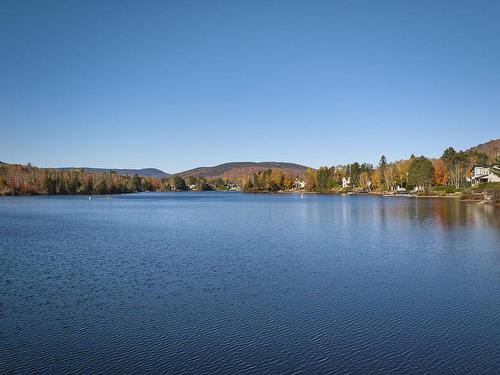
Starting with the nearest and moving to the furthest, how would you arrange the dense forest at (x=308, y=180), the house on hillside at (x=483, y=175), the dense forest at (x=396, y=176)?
the house on hillside at (x=483, y=175) → the dense forest at (x=396, y=176) → the dense forest at (x=308, y=180)

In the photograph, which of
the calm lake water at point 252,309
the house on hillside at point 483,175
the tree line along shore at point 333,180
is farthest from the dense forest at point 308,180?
the calm lake water at point 252,309

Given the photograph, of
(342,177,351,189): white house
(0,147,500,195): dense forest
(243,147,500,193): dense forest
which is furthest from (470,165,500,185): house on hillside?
(342,177,351,189): white house

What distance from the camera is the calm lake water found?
897 centimetres

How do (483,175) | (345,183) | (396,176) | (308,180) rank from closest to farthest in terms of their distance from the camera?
(483,175) < (396,176) < (345,183) < (308,180)

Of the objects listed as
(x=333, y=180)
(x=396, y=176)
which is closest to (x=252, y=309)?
(x=396, y=176)

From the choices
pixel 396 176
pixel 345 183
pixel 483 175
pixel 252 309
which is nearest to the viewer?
pixel 252 309

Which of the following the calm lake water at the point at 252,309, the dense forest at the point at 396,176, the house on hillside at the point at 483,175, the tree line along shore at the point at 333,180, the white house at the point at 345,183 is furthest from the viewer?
the white house at the point at 345,183

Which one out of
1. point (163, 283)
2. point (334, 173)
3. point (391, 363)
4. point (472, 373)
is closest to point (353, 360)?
point (391, 363)

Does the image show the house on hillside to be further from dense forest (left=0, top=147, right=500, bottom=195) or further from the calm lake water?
the calm lake water

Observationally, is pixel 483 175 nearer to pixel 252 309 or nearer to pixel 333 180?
pixel 333 180

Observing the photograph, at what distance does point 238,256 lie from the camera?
21.7 m

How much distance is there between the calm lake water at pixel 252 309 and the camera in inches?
353

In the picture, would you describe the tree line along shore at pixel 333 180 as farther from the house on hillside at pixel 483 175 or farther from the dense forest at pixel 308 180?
the house on hillside at pixel 483 175

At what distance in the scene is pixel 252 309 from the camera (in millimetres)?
12469
